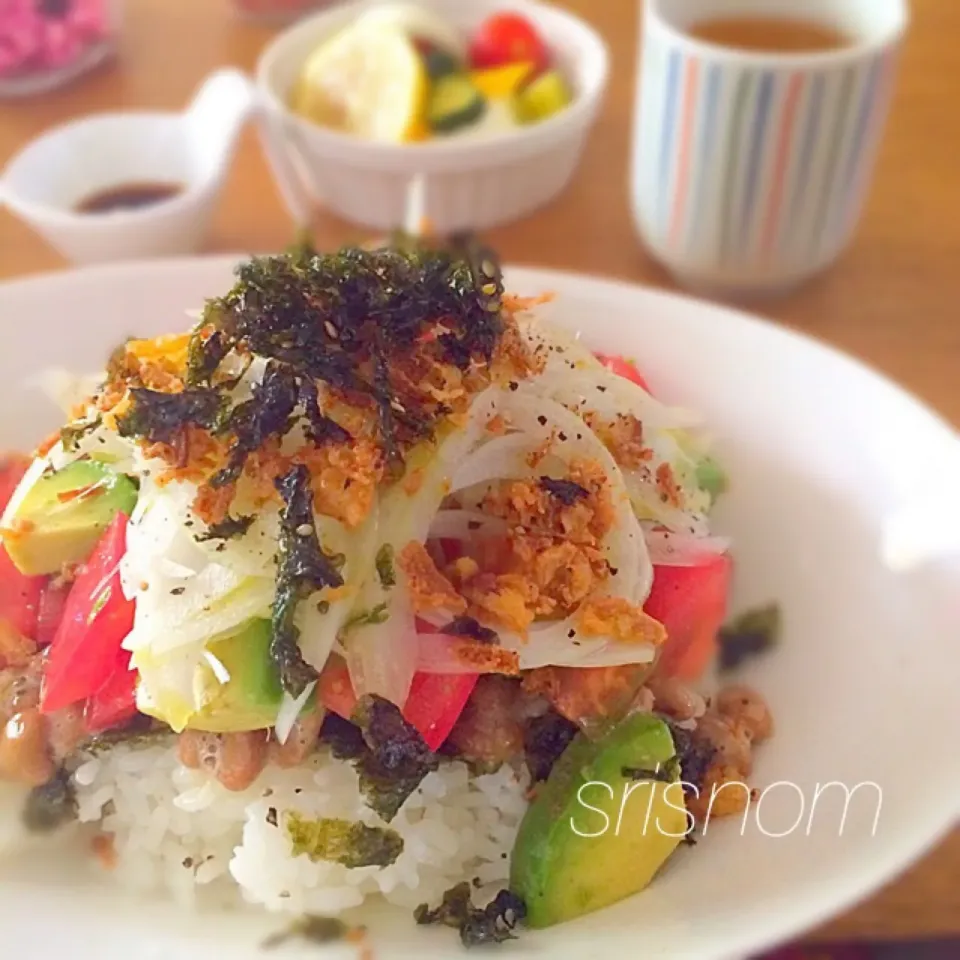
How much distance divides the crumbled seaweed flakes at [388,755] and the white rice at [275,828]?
0.08m

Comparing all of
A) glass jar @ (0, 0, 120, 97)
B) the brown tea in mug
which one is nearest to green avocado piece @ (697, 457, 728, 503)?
the brown tea in mug

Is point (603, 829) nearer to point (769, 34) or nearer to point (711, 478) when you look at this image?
point (711, 478)

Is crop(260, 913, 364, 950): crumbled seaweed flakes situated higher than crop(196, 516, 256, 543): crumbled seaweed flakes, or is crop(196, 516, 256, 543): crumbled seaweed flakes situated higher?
crop(196, 516, 256, 543): crumbled seaweed flakes

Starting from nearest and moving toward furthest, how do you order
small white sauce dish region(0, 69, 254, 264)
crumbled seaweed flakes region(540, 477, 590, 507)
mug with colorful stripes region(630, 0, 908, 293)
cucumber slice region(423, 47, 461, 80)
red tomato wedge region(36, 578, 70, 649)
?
crumbled seaweed flakes region(540, 477, 590, 507)
red tomato wedge region(36, 578, 70, 649)
mug with colorful stripes region(630, 0, 908, 293)
small white sauce dish region(0, 69, 254, 264)
cucumber slice region(423, 47, 461, 80)

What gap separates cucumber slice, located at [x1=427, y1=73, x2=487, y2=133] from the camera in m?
2.05

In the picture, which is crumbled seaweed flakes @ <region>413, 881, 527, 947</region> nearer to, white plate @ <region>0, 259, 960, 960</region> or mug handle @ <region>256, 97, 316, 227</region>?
white plate @ <region>0, 259, 960, 960</region>

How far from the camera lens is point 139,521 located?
1.13 m

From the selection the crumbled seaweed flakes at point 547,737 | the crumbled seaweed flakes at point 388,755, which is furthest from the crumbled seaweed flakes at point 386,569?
the crumbled seaweed flakes at point 547,737

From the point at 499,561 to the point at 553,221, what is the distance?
4.00 feet

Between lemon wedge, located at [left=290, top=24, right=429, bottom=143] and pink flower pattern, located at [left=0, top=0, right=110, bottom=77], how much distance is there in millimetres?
766

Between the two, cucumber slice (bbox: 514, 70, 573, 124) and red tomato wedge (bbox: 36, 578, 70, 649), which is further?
cucumber slice (bbox: 514, 70, 573, 124)

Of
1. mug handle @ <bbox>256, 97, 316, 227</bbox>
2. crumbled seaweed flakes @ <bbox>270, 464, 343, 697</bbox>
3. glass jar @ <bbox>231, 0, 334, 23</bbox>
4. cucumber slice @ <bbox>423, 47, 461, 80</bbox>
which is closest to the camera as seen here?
crumbled seaweed flakes @ <bbox>270, 464, 343, 697</bbox>

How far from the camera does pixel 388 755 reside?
107 cm

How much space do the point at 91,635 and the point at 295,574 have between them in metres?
0.29
